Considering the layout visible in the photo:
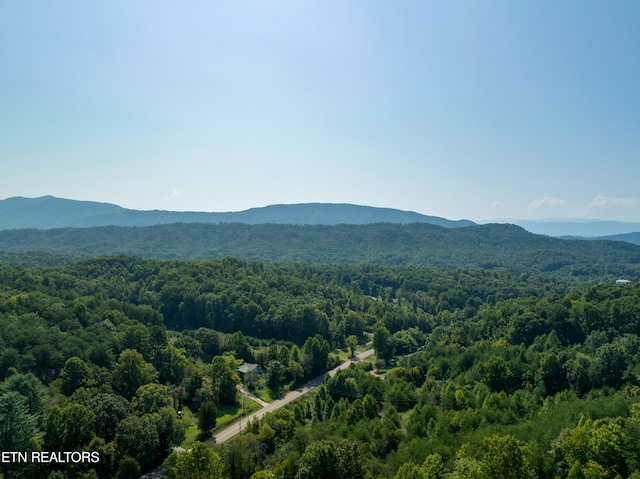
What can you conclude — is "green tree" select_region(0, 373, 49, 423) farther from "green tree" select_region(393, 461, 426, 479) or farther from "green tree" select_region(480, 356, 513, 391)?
"green tree" select_region(480, 356, 513, 391)

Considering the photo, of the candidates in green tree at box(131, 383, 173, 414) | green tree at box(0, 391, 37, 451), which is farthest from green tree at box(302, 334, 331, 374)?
green tree at box(0, 391, 37, 451)

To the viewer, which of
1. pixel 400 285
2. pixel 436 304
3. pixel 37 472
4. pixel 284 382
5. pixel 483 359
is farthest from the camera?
pixel 400 285

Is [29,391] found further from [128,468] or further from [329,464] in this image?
[329,464]

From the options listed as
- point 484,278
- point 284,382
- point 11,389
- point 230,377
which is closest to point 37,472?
point 11,389

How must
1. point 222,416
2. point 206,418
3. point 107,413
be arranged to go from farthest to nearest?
1. point 222,416
2. point 206,418
3. point 107,413

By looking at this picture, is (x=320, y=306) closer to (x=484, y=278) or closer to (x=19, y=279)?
(x=19, y=279)

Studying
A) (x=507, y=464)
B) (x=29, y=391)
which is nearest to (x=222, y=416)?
(x=29, y=391)

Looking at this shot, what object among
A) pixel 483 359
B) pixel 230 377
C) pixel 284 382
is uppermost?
pixel 483 359

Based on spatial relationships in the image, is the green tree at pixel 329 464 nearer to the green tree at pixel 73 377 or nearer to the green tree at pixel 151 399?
the green tree at pixel 151 399
